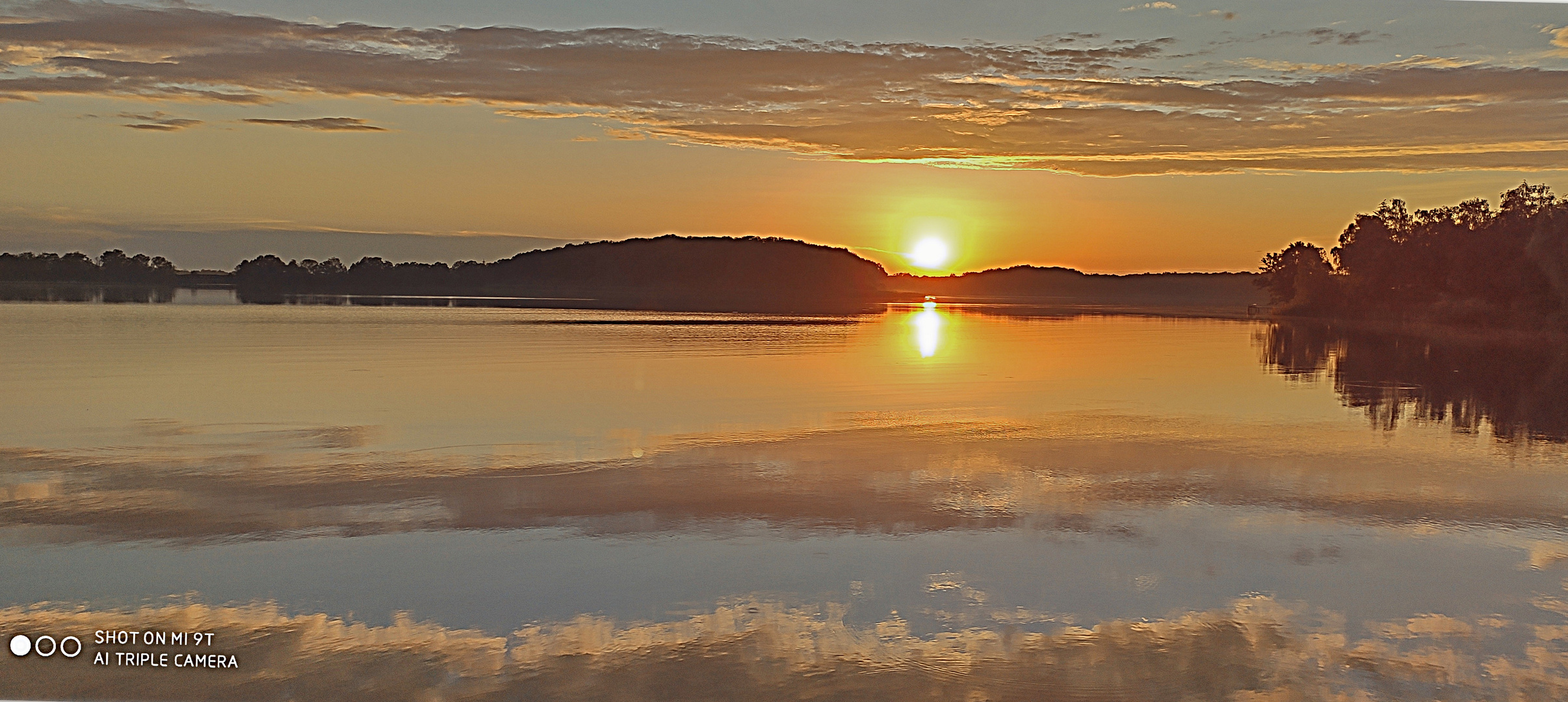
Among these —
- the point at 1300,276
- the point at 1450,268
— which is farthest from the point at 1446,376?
the point at 1300,276

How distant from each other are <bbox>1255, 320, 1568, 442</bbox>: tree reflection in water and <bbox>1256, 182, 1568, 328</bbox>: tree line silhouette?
23.7ft

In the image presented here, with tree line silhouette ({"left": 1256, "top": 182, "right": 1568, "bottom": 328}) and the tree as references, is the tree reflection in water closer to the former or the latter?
tree line silhouette ({"left": 1256, "top": 182, "right": 1568, "bottom": 328})

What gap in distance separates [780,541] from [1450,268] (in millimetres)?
82684

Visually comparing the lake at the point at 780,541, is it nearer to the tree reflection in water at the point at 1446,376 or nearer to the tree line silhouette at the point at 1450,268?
the tree reflection in water at the point at 1446,376

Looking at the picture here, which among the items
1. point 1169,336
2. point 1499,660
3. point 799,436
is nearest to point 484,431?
point 799,436

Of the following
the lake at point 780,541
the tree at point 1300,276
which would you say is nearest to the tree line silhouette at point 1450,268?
the tree at point 1300,276

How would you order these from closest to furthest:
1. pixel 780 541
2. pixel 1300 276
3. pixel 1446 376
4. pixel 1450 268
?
pixel 780 541 < pixel 1446 376 < pixel 1450 268 < pixel 1300 276

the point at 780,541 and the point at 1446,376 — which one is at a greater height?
the point at 1446,376

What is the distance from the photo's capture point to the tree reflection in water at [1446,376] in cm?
2050

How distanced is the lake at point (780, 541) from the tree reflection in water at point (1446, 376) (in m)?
0.39

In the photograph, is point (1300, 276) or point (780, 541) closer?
point (780, 541)

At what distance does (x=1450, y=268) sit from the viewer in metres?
77.8

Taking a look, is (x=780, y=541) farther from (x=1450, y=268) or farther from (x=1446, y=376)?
(x=1450, y=268)

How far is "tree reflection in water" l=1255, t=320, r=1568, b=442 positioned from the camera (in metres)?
20.5
